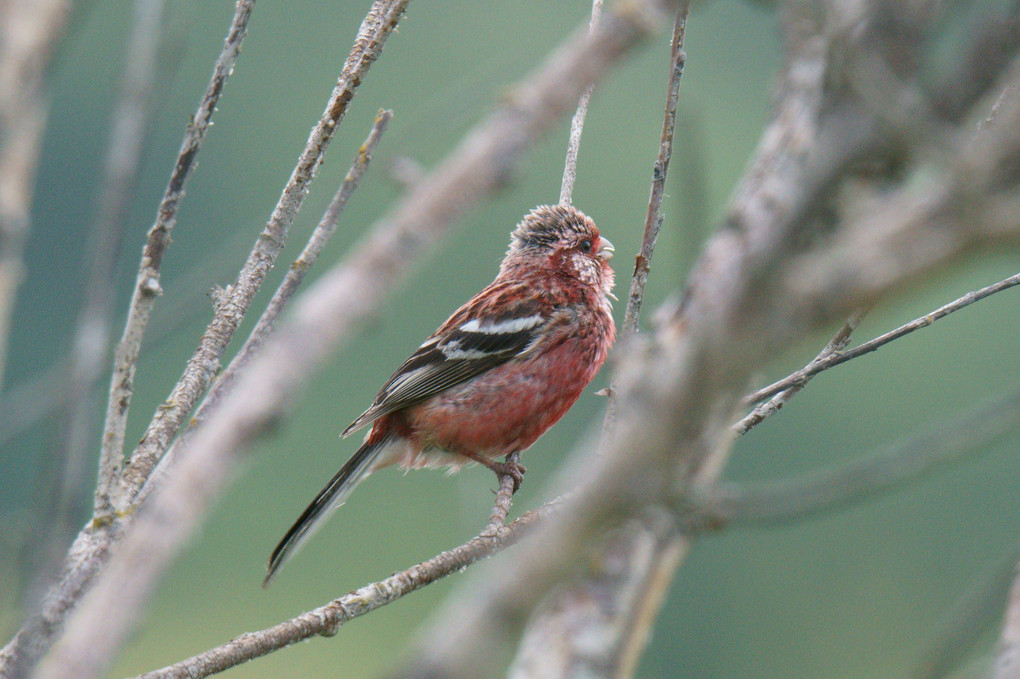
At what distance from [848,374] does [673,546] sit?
4341cm

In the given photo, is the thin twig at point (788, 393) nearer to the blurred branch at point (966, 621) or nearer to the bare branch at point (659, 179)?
the bare branch at point (659, 179)

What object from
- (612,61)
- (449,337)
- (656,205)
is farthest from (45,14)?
(449,337)

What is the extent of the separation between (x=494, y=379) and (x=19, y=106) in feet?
15.7

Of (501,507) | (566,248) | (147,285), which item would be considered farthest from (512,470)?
(147,285)

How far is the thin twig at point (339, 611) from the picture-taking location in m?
3.24

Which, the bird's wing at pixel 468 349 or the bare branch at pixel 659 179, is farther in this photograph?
the bird's wing at pixel 468 349

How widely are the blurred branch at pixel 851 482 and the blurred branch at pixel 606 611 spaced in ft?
0.33

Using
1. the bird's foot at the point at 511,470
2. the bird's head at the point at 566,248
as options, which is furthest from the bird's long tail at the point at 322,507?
the bird's head at the point at 566,248

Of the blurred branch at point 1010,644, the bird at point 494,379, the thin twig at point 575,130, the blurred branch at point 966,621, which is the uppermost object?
the bird at point 494,379

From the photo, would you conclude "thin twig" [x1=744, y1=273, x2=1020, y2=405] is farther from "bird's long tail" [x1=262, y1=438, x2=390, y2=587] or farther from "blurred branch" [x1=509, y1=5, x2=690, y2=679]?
"bird's long tail" [x1=262, y1=438, x2=390, y2=587]

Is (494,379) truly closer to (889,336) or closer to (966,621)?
(889,336)

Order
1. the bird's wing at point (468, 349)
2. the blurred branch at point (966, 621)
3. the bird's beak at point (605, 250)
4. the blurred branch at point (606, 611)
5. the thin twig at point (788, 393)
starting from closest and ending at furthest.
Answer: the blurred branch at point (606, 611), the blurred branch at point (966, 621), the thin twig at point (788, 393), the bird's wing at point (468, 349), the bird's beak at point (605, 250)

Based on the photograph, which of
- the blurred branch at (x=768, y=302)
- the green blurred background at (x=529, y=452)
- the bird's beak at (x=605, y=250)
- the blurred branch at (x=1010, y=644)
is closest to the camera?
the blurred branch at (x=768, y=302)

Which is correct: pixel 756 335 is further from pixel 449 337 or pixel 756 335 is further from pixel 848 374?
pixel 848 374
